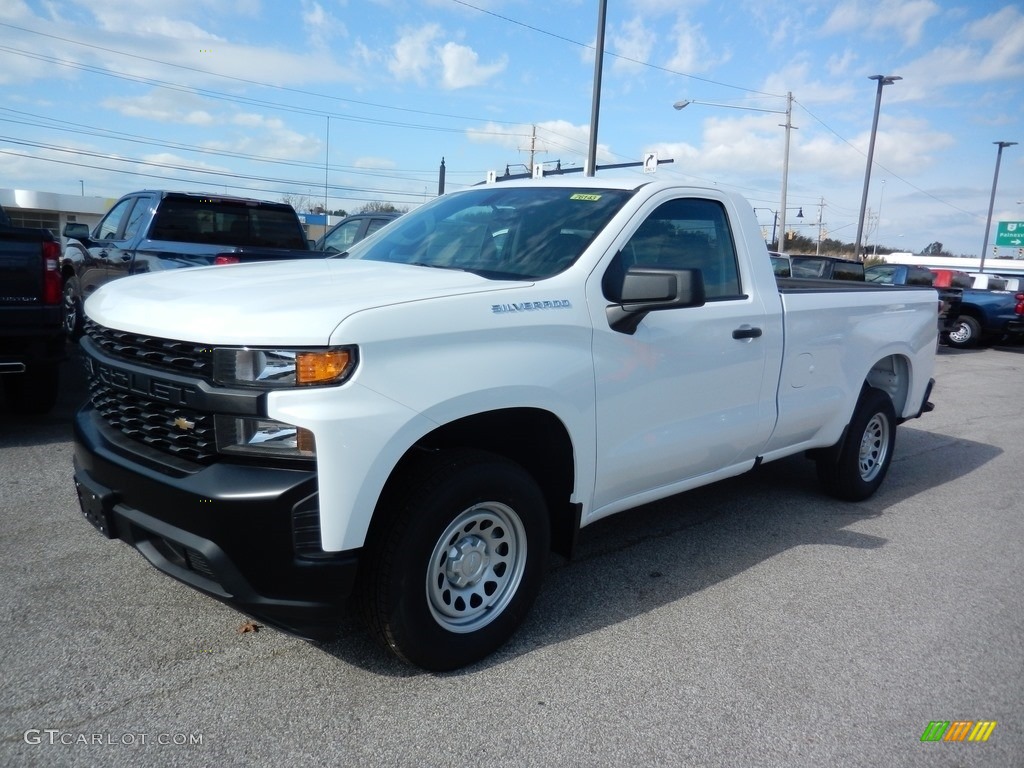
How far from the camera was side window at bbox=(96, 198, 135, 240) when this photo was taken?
353 inches

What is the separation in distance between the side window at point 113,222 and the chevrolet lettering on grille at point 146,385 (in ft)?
21.5

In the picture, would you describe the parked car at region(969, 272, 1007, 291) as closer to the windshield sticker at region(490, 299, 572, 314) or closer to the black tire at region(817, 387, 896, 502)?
the black tire at region(817, 387, 896, 502)

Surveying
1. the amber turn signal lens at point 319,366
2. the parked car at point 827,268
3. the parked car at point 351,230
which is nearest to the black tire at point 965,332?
the parked car at point 827,268

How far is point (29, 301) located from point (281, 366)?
406 cm

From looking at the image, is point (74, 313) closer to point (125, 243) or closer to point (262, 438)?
point (125, 243)

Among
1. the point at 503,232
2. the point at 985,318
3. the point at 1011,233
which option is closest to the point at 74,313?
the point at 503,232

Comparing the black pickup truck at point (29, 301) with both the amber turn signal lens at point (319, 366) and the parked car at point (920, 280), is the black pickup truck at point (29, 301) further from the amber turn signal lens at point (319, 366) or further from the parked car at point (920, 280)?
the parked car at point (920, 280)

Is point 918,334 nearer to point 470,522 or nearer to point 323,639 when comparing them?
point 470,522

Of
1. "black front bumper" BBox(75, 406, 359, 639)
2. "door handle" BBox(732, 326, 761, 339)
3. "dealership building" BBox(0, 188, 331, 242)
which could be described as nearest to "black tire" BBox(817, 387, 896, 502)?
"door handle" BBox(732, 326, 761, 339)

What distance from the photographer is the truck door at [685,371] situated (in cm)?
354

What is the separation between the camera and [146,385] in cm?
287

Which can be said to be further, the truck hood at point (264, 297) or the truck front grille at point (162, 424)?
the truck front grille at point (162, 424)

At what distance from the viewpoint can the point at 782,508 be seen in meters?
5.53

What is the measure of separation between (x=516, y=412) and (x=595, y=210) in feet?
3.87
